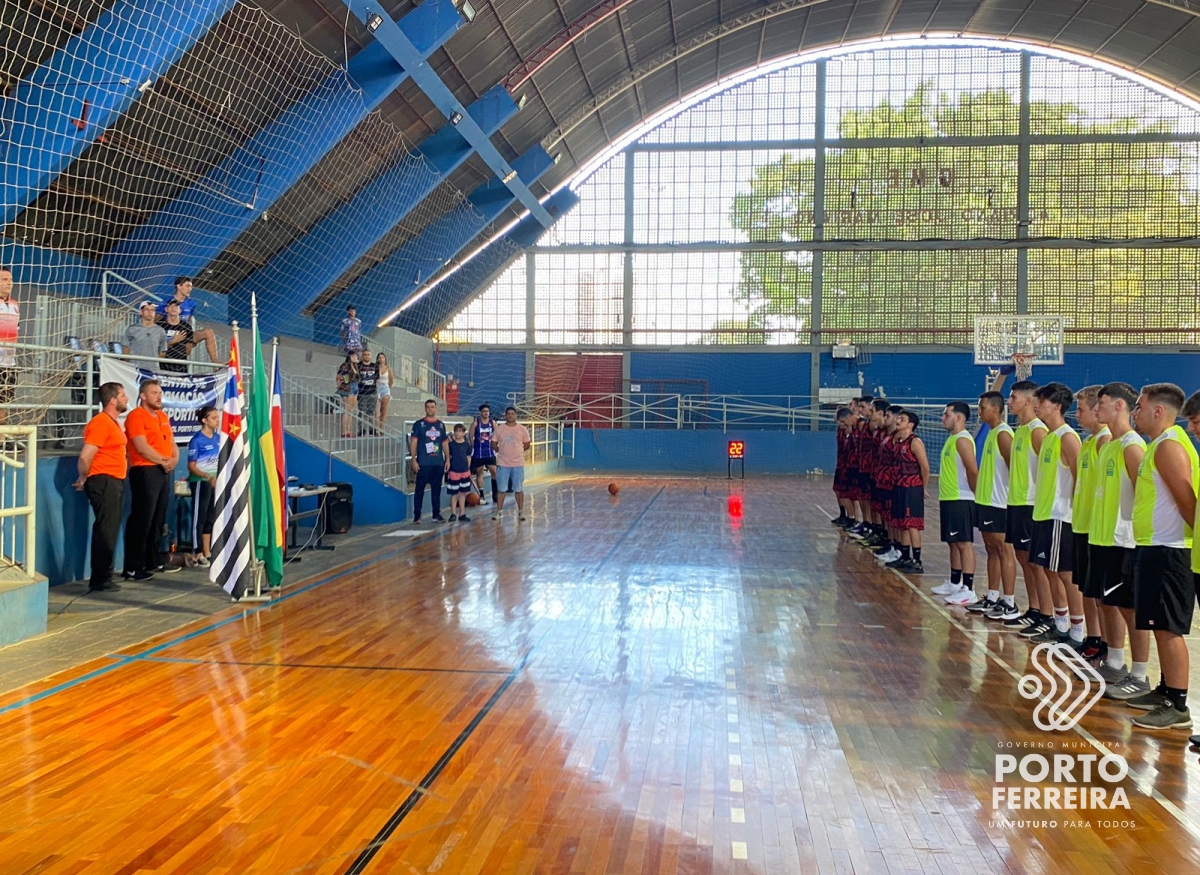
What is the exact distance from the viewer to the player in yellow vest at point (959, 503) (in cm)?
707

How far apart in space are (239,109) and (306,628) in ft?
29.6

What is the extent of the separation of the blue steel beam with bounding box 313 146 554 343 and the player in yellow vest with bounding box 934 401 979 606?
15.3 metres

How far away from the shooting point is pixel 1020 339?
23.7 metres

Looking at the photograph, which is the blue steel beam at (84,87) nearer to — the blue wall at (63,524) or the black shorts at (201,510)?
the blue wall at (63,524)

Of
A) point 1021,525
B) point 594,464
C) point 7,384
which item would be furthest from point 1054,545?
point 594,464

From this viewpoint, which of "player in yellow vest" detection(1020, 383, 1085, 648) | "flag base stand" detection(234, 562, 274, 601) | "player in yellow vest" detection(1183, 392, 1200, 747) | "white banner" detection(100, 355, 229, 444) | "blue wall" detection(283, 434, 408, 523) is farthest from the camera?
"blue wall" detection(283, 434, 408, 523)

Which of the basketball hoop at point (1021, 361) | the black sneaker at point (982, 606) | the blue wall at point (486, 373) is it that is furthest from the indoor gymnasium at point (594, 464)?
the basketball hoop at point (1021, 361)

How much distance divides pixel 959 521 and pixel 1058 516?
1.77 meters

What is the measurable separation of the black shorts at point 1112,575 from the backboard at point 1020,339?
2012 cm

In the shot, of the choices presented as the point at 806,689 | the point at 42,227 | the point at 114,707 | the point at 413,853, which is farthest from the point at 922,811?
the point at 42,227

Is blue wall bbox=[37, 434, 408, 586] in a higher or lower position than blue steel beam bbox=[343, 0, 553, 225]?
lower

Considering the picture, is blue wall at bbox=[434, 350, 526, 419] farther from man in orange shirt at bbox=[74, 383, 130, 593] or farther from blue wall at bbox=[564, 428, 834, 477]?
man in orange shirt at bbox=[74, 383, 130, 593]

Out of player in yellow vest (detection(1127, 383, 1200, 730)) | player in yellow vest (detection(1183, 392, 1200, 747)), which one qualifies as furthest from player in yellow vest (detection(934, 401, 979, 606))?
player in yellow vest (detection(1183, 392, 1200, 747))

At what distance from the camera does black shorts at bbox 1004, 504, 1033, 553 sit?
5992mm
